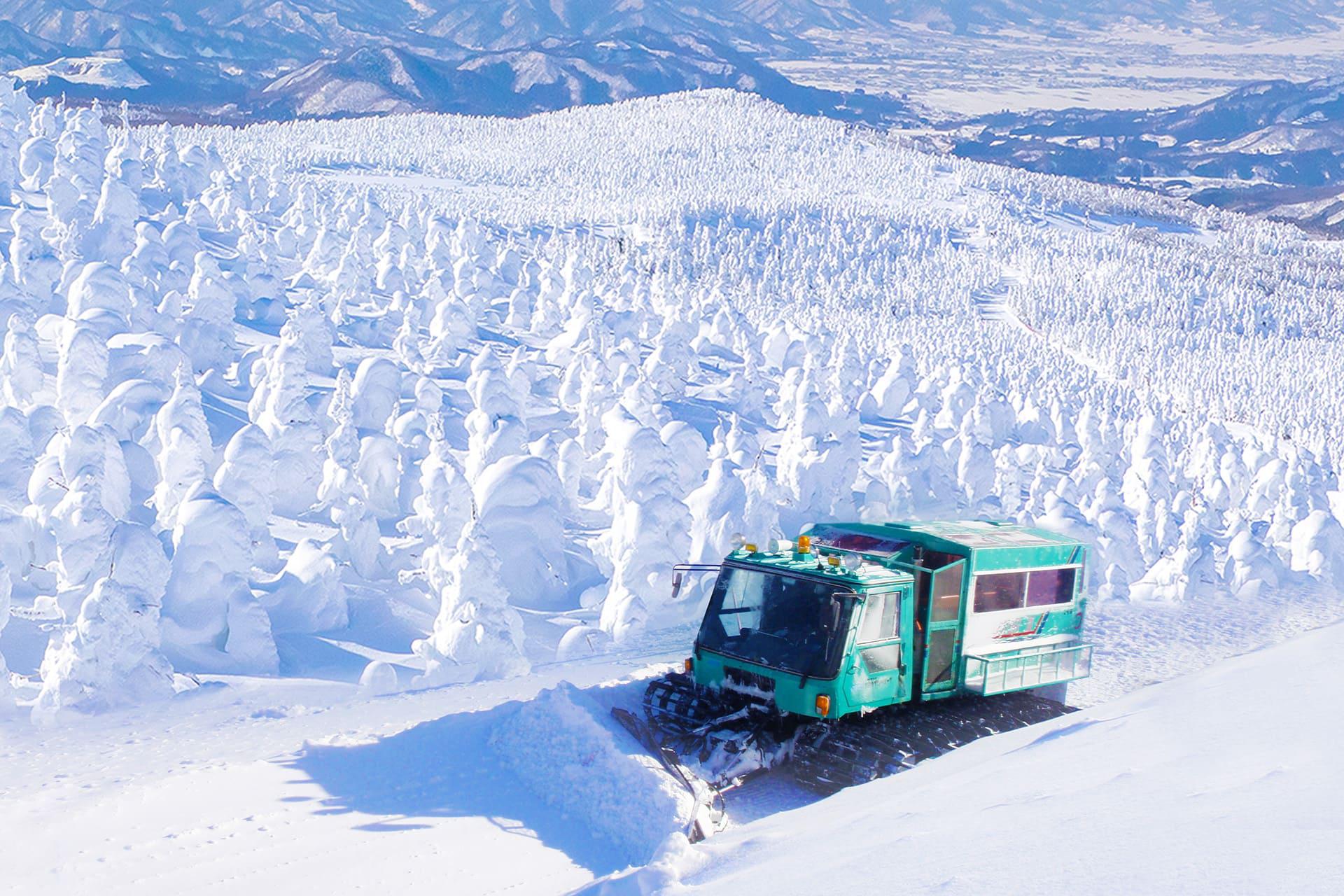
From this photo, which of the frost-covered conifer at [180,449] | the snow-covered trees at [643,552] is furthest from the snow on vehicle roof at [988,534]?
the frost-covered conifer at [180,449]

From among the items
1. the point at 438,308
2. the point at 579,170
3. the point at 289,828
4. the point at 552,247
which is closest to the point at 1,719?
the point at 289,828

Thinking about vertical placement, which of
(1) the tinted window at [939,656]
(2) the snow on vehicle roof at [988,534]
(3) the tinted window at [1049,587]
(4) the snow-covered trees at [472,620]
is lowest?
(4) the snow-covered trees at [472,620]

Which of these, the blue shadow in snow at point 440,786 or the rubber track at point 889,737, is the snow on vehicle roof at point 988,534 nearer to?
the rubber track at point 889,737

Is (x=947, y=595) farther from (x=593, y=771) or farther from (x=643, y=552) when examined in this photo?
(x=643, y=552)

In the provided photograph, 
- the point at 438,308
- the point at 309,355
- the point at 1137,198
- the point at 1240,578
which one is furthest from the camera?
the point at 1137,198

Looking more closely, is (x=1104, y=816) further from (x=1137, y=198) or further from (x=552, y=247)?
(x=1137, y=198)

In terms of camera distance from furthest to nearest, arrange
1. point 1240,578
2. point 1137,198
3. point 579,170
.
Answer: point 1137,198, point 579,170, point 1240,578
